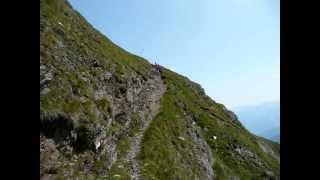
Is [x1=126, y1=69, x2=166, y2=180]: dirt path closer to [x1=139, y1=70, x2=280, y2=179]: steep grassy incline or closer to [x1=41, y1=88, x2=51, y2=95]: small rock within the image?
[x1=139, y1=70, x2=280, y2=179]: steep grassy incline

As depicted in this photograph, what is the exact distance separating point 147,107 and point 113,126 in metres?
21.7

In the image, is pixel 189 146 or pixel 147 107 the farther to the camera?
pixel 147 107

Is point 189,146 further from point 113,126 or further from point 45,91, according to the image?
point 45,91

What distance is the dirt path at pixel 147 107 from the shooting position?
5748 cm

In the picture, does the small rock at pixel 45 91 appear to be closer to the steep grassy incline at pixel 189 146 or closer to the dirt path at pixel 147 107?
the dirt path at pixel 147 107

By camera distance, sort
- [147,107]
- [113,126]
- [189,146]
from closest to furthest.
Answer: [113,126] < [189,146] < [147,107]

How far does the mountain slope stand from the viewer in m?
47.1

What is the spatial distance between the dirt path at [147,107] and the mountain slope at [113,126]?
0.66 feet

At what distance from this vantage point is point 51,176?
4166 centimetres

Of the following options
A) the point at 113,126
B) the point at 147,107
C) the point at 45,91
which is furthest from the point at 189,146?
the point at 45,91

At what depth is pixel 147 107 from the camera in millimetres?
82062
